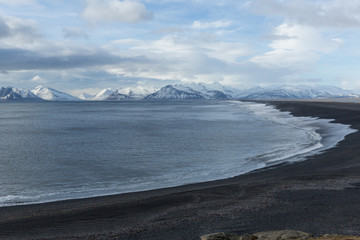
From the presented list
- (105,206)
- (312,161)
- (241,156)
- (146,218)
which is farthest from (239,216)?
(241,156)

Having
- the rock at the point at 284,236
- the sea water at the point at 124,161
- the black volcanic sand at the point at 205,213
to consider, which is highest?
the rock at the point at 284,236

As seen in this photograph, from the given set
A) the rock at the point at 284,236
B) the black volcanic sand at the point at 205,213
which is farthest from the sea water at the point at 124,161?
the rock at the point at 284,236

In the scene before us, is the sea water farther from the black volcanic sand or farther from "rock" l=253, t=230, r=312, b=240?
"rock" l=253, t=230, r=312, b=240

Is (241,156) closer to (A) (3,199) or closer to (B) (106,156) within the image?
(B) (106,156)

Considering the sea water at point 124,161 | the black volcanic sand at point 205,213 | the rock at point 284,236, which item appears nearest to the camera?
the rock at point 284,236

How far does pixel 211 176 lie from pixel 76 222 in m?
12.8

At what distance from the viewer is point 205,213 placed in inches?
561

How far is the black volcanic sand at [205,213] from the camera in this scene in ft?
40.2

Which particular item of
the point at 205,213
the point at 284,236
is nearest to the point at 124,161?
the point at 205,213

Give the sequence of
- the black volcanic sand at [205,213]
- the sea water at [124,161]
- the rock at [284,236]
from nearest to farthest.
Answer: the rock at [284,236] → the black volcanic sand at [205,213] → the sea water at [124,161]

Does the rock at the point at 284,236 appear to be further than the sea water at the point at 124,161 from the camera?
No

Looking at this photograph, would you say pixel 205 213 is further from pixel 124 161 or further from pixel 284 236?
pixel 124 161

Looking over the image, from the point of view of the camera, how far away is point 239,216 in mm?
13531

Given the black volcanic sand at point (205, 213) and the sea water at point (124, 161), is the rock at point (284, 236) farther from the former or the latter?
the sea water at point (124, 161)
